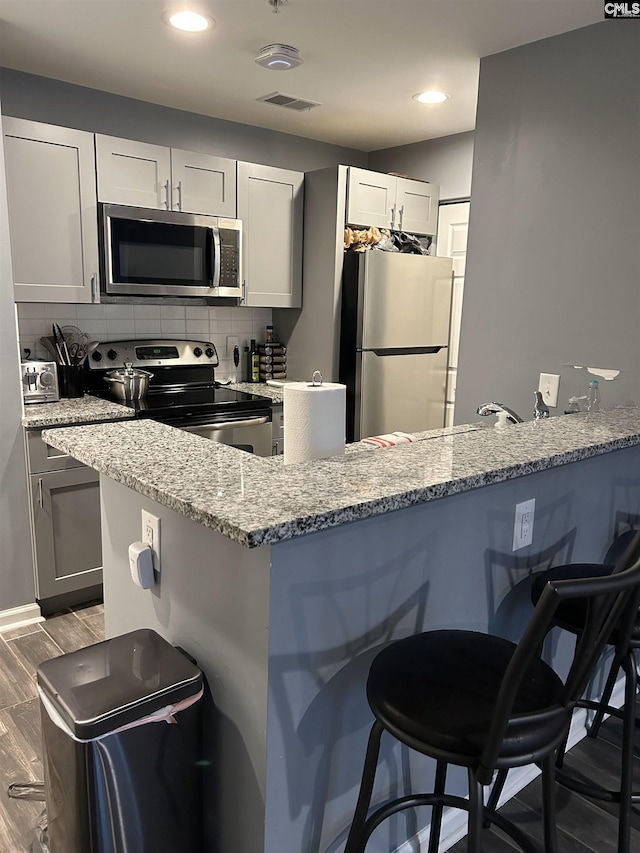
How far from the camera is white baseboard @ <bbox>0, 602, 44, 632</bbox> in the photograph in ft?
9.52

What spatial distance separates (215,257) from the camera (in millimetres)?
3609

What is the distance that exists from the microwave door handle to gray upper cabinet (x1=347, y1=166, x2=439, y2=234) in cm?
80

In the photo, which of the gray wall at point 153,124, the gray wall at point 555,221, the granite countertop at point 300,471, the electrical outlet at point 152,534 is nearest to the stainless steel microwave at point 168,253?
the gray wall at point 153,124

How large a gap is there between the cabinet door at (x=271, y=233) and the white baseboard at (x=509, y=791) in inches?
108

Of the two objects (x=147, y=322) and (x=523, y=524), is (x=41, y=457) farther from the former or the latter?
(x=523, y=524)

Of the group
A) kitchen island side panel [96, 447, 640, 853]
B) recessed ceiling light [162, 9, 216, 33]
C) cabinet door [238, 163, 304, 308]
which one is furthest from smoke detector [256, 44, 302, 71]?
kitchen island side panel [96, 447, 640, 853]

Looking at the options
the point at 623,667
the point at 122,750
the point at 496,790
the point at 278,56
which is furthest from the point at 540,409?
the point at 122,750

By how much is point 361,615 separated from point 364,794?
347 mm

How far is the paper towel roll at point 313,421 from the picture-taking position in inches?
63.9

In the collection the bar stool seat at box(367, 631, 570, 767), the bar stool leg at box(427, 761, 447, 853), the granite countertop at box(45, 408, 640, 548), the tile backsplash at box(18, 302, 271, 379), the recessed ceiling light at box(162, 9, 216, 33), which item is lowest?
the bar stool leg at box(427, 761, 447, 853)

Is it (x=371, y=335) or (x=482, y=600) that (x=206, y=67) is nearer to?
(x=371, y=335)

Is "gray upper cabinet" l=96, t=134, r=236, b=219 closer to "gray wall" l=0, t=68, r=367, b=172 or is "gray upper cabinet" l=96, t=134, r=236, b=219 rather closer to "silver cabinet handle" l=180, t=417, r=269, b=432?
"gray wall" l=0, t=68, r=367, b=172

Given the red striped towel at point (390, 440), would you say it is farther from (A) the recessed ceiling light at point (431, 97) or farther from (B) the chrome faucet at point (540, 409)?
(A) the recessed ceiling light at point (431, 97)

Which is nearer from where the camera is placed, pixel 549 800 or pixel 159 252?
pixel 549 800
